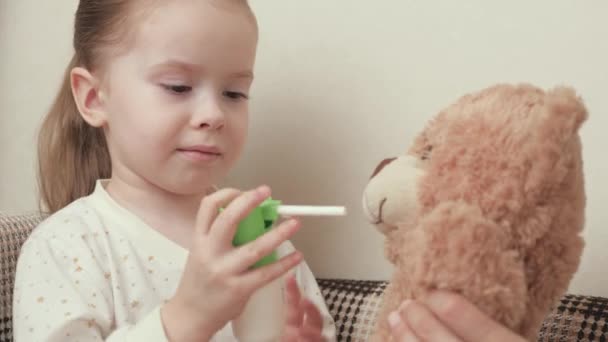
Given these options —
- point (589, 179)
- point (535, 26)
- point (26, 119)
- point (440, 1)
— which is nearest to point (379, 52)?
point (440, 1)

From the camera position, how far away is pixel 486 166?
49 centimetres

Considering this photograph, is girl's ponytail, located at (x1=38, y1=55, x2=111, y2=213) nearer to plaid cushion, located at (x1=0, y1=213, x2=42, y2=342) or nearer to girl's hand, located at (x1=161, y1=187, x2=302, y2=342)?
plaid cushion, located at (x1=0, y1=213, x2=42, y2=342)

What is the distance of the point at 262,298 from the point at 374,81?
0.52m

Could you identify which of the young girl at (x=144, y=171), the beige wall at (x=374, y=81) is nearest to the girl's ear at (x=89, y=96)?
the young girl at (x=144, y=171)

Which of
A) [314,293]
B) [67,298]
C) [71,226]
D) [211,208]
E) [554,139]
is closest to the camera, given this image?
[554,139]

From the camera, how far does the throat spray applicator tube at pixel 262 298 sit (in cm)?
57

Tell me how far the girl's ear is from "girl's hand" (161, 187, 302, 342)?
1.29 ft

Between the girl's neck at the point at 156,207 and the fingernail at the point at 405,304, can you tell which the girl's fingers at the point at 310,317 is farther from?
the fingernail at the point at 405,304

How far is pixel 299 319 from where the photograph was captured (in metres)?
0.79

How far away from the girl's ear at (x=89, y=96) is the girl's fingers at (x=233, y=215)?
426 mm

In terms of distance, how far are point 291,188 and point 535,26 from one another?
50cm

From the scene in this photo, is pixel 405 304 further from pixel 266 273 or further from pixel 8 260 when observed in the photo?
pixel 8 260

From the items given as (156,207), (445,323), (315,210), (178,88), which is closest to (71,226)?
(156,207)

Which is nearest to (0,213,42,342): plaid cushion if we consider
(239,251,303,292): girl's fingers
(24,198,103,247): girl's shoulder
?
(24,198,103,247): girl's shoulder
